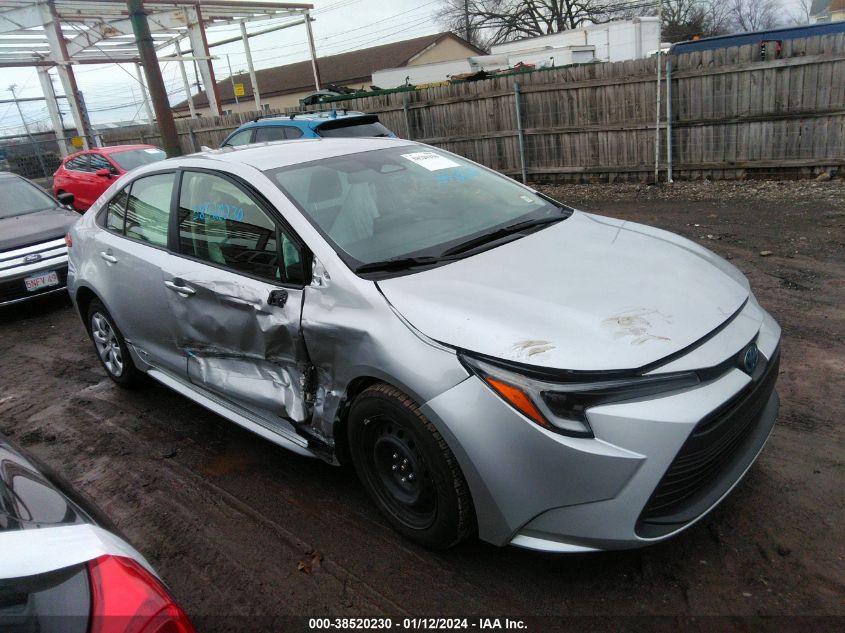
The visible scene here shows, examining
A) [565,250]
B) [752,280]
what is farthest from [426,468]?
[752,280]

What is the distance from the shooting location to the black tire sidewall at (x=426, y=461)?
2.41m

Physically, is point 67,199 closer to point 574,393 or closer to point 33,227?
point 33,227

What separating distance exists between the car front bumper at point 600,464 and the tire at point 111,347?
3101 millimetres

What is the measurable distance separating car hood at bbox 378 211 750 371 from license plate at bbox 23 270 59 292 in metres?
6.03

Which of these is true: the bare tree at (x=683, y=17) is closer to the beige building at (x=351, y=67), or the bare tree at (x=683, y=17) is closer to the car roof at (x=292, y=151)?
the beige building at (x=351, y=67)

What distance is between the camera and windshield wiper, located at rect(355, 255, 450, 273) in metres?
2.82

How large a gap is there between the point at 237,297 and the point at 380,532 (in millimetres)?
1388

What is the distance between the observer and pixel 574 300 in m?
2.48

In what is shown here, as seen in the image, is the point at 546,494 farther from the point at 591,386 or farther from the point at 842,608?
the point at 842,608

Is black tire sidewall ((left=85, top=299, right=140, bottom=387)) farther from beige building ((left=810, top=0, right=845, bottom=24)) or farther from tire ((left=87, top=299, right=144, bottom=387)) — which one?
beige building ((left=810, top=0, right=845, bottom=24))

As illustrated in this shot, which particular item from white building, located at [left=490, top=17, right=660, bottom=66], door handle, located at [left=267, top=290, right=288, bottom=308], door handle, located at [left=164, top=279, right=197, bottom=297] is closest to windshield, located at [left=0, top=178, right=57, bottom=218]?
door handle, located at [left=164, top=279, right=197, bottom=297]

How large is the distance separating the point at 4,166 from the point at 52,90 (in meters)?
4.35

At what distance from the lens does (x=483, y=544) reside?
2750 millimetres

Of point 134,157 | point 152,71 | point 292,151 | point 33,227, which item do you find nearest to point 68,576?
point 292,151
